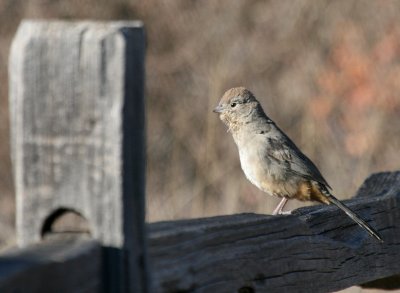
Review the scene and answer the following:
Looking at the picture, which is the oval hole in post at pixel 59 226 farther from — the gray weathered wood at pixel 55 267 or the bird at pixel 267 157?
the bird at pixel 267 157

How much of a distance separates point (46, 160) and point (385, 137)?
27.2 feet

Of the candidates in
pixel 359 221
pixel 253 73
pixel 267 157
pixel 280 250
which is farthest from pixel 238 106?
pixel 253 73

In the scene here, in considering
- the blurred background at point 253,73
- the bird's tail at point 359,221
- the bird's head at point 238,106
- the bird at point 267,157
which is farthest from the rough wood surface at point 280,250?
the blurred background at point 253,73

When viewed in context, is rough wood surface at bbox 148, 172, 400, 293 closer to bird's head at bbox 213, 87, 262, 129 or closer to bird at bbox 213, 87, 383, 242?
bird at bbox 213, 87, 383, 242

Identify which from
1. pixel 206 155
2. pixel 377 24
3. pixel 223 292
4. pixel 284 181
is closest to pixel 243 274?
pixel 223 292

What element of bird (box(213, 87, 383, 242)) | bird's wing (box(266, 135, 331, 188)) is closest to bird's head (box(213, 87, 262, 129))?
bird (box(213, 87, 383, 242))

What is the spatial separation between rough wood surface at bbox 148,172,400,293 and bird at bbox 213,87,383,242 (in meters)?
2.05

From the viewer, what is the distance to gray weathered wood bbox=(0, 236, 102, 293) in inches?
70.0

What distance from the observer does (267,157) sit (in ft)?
19.6

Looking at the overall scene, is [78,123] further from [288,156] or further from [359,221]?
[288,156]

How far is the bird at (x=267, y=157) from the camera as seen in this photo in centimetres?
586

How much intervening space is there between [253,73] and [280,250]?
8.47m

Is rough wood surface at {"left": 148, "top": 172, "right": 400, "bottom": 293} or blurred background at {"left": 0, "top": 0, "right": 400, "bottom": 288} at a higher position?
blurred background at {"left": 0, "top": 0, "right": 400, "bottom": 288}

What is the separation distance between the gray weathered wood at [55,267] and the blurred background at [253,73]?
7318 millimetres
